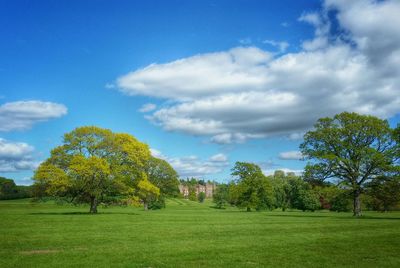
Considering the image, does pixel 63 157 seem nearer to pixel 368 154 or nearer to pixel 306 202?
pixel 368 154

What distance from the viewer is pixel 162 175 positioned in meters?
105

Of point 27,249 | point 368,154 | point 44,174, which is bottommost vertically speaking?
point 27,249

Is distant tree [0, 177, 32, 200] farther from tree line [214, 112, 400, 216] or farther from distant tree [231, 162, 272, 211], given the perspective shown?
tree line [214, 112, 400, 216]

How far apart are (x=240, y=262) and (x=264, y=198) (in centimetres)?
8025

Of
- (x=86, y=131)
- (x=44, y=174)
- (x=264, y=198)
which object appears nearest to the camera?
(x=44, y=174)

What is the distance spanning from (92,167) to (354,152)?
133ft

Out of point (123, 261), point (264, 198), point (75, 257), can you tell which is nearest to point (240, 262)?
point (123, 261)

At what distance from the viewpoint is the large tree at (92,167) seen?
5578 centimetres

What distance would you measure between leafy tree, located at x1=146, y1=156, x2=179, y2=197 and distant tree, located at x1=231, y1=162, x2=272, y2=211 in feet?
69.0

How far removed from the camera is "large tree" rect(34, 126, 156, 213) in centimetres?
5578

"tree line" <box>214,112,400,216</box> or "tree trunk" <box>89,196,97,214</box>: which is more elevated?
"tree line" <box>214,112,400,216</box>

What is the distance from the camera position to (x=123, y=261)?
52.6ft

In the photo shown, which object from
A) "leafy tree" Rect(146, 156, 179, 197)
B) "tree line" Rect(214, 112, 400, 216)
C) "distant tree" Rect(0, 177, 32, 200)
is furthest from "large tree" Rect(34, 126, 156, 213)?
"distant tree" Rect(0, 177, 32, 200)

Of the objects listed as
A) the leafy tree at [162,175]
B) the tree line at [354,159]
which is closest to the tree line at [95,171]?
the tree line at [354,159]
